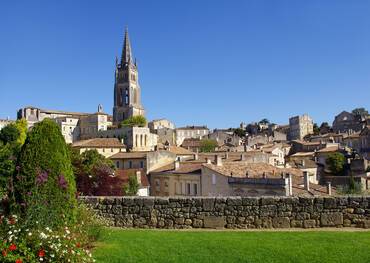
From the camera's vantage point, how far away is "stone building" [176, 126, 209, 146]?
14820cm

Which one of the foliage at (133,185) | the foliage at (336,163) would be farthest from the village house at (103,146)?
the foliage at (336,163)

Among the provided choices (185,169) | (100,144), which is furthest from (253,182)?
(100,144)

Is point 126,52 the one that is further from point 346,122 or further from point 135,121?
point 346,122

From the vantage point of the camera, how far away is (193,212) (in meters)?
11.9

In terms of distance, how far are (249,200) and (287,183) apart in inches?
850

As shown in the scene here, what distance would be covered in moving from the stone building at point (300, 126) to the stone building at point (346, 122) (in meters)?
8.38

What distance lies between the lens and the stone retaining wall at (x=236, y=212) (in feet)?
36.9

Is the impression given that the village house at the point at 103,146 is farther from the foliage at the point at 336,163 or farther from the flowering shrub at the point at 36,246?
the flowering shrub at the point at 36,246

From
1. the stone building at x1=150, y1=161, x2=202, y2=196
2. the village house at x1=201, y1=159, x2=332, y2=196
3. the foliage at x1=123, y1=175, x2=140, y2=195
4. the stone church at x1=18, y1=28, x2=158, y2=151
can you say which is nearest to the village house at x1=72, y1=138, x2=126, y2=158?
the stone church at x1=18, y1=28, x2=158, y2=151

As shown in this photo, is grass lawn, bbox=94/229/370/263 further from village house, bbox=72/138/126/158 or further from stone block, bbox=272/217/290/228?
village house, bbox=72/138/126/158

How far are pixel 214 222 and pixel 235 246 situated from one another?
2.74m

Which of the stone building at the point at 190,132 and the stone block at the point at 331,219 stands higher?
the stone building at the point at 190,132

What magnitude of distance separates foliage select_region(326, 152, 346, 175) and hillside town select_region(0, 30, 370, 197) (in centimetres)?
15

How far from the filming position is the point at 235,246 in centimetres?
901
